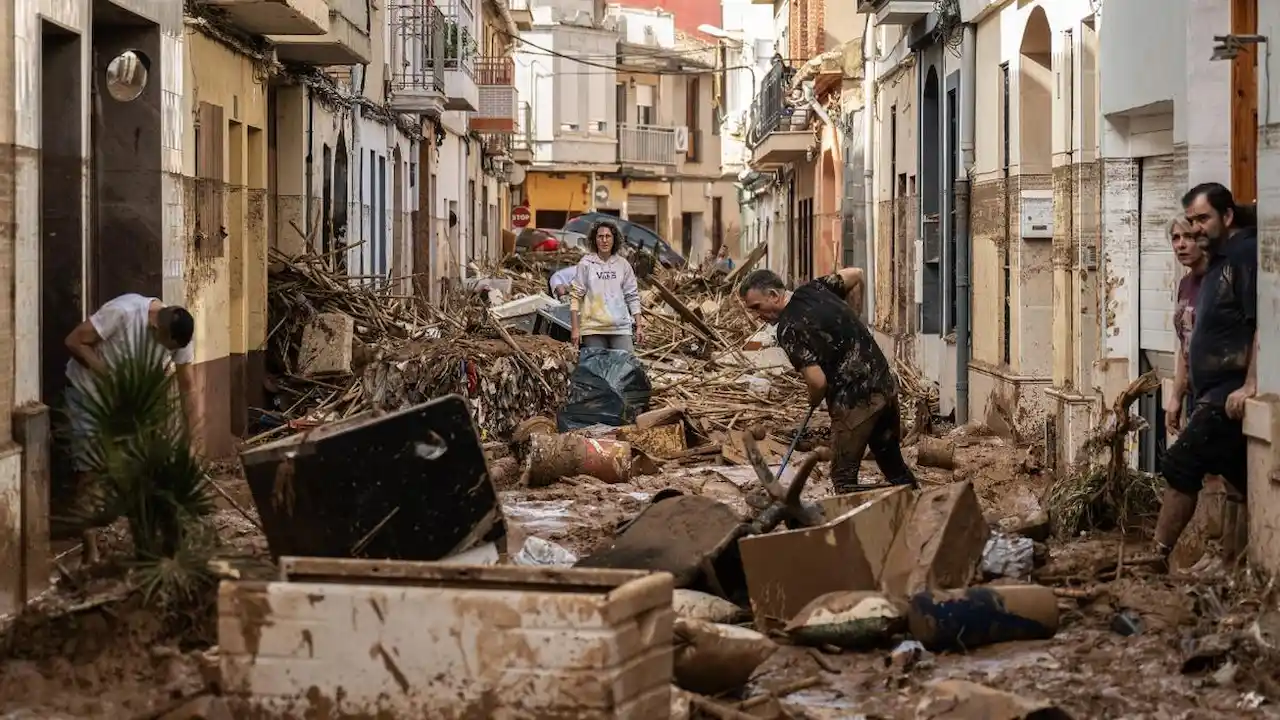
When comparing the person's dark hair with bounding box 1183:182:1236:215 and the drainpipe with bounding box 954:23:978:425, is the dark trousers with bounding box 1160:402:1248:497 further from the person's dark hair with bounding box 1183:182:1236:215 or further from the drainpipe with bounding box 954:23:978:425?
the drainpipe with bounding box 954:23:978:425

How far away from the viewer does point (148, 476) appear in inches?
299

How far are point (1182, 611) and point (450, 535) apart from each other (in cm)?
317

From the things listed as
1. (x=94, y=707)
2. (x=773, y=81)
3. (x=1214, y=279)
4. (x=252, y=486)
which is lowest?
(x=94, y=707)

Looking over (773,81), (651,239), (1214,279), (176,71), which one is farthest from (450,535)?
(651,239)

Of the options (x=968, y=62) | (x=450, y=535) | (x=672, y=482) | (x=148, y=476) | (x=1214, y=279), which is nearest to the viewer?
(x=148, y=476)

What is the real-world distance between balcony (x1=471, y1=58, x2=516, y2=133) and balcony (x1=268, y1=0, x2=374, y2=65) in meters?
18.1

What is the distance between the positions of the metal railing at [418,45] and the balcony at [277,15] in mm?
9931

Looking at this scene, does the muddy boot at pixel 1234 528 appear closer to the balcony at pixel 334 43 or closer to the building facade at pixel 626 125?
the balcony at pixel 334 43

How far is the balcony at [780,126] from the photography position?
36.2 metres

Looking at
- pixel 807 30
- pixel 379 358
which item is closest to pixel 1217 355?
pixel 379 358

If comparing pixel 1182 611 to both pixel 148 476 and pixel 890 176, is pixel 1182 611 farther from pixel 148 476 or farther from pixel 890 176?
pixel 890 176

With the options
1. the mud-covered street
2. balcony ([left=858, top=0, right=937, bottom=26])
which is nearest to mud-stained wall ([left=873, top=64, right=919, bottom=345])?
balcony ([left=858, top=0, right=937, bottom=26])

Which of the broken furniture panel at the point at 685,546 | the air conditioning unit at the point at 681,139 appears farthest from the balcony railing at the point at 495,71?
the broken furniture panel at the point at 685,546

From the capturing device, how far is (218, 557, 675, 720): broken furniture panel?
612cm
